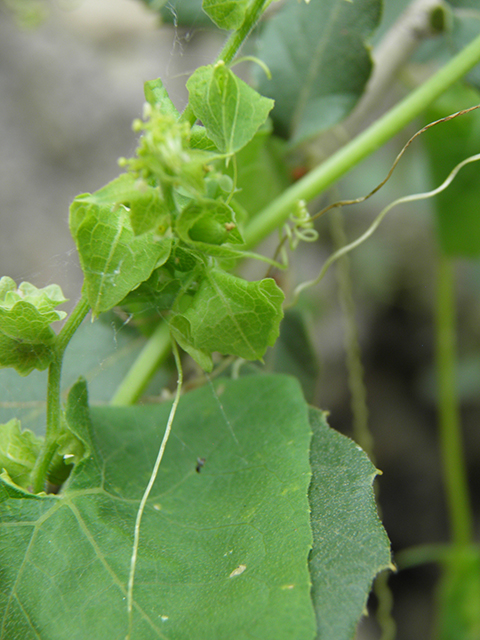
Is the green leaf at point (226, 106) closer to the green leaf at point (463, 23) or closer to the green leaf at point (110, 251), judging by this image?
the green leaf at point (110, 251)

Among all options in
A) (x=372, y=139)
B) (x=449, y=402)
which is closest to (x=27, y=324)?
(x=372, y=139)

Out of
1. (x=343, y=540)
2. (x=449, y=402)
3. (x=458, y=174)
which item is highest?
(x=343, y=540)

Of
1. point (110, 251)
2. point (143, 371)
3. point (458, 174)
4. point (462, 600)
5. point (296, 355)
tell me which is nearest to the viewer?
point (110, 251)

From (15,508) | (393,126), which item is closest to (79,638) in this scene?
(15,508)

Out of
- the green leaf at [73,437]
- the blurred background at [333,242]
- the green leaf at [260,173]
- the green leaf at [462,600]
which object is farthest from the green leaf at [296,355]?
the blurred background at [333,242]

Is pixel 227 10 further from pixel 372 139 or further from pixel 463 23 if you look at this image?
pixel 463 23

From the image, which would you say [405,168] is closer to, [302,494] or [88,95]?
[88,95]
